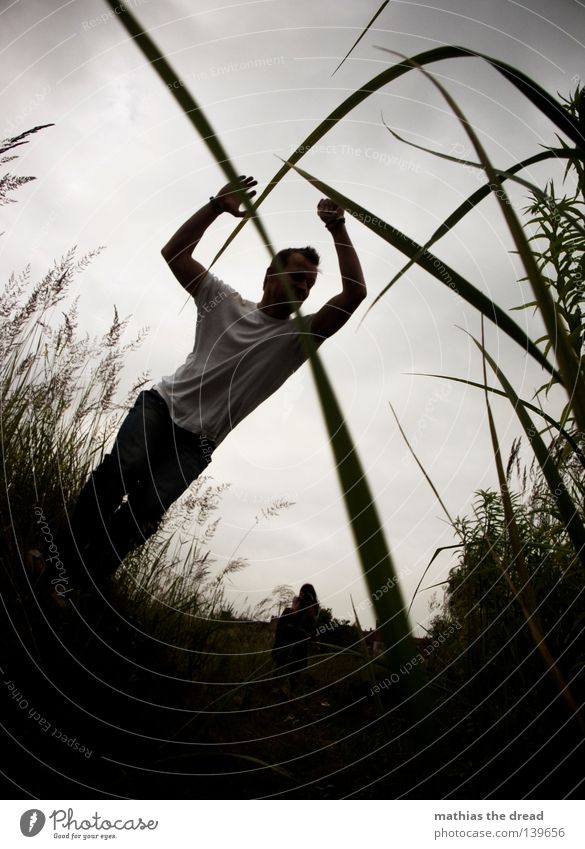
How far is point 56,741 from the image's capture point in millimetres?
1170

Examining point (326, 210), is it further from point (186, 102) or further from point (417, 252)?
point (186, 102)

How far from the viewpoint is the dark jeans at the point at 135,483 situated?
195 centimetres

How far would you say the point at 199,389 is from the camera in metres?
2.33

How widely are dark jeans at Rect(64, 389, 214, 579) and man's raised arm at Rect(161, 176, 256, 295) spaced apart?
0.59 meters

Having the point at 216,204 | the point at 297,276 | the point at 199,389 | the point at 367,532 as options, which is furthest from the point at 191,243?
the point at 367,532

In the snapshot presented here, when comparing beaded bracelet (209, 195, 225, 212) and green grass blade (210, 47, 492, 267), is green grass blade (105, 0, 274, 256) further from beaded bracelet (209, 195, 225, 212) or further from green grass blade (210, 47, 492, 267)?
beaded bracelet (209, 195, 225, 212)

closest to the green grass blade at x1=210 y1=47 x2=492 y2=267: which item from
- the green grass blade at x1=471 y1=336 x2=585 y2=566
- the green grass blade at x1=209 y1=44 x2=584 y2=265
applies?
the green grass blade at x1=209 y1=44 x2=584 y2=265

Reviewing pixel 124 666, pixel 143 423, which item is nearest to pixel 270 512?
pixel 143 423

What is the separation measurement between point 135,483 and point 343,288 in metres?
1.16

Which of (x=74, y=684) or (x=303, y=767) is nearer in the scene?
(x=74, y=684)

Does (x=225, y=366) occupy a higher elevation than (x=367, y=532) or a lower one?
higher

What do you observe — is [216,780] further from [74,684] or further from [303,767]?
[74,684]

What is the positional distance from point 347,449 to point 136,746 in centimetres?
129

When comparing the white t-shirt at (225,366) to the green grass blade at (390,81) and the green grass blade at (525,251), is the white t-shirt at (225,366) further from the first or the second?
the green grass blade at (525,251)
